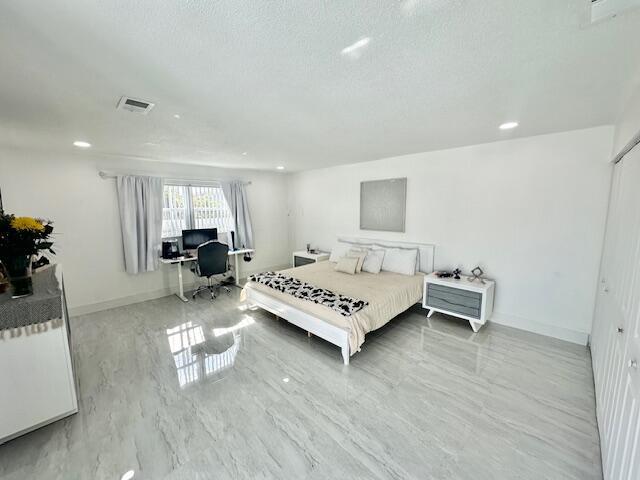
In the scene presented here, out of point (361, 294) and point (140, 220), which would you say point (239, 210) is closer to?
point (140, 220)

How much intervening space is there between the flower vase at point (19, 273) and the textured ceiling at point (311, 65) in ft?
3.68

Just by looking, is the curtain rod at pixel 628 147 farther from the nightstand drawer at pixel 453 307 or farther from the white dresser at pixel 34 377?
the white dresser at pixel 34 377

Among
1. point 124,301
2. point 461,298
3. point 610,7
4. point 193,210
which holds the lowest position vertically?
point 124,301

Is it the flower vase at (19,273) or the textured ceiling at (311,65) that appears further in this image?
the flower vase at (19,273)

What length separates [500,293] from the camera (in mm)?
3260

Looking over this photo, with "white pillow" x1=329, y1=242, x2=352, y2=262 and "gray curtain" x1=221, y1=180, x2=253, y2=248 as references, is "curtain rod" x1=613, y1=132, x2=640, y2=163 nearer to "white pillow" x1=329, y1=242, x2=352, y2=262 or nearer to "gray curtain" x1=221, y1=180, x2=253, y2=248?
"white pillow" x1=329, y1=242, x2=352, y2=262

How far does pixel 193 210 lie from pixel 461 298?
4.52 meters

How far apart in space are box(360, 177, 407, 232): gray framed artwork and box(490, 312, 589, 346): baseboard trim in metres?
1.74

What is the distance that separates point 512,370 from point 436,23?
281cm

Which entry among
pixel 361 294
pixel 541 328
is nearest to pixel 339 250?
pixel 361 294

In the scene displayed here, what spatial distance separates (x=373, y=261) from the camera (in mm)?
3963

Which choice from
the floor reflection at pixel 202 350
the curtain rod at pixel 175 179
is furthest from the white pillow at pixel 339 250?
the curtain rod at pixel 175 179

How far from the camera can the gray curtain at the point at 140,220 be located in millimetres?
3971

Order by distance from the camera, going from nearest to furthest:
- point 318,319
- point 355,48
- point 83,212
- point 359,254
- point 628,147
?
point 355,48 → point 628,147 → point 318,319 → point 83,212 → point 359,254
